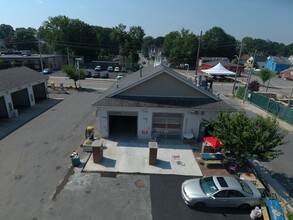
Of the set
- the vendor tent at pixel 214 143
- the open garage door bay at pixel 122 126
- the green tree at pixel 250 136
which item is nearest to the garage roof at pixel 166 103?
the open garage door bay at pixel 122 126

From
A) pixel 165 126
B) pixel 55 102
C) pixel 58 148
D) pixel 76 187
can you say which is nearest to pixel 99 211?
pixel 76 187

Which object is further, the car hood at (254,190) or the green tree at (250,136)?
the green tree at (250,136)

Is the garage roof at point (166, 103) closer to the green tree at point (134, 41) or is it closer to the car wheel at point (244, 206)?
the car wheel at point (244, 206)

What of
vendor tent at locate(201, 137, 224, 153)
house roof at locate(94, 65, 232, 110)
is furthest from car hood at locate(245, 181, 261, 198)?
house roof at locate(94, 65, 232, 110)

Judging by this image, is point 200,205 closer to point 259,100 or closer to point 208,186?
point 208,186

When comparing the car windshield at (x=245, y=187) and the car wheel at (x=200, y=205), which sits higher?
the car windshield at (x=245, y=187)

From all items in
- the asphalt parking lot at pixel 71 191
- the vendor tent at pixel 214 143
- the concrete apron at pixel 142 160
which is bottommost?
the asphalt parking lot at pixel 71 191

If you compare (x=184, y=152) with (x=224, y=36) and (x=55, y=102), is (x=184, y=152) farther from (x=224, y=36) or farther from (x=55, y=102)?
(x=224, y=36)
